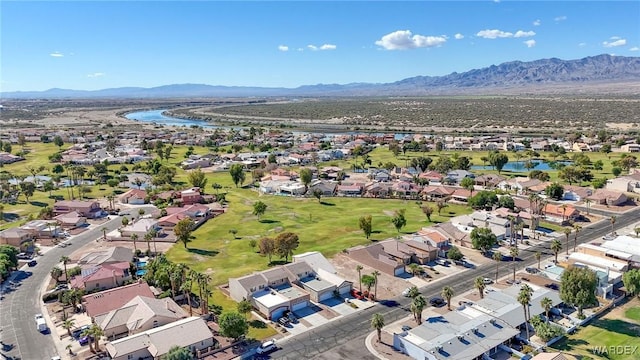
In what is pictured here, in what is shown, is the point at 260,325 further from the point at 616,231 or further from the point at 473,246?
the point at 616,231

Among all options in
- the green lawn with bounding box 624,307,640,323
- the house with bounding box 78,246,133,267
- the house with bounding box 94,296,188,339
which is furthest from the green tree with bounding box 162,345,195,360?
the green lawn with bounding box 624,307,640,323

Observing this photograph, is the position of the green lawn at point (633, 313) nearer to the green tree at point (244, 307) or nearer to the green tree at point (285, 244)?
the green tree at point (285, 244)

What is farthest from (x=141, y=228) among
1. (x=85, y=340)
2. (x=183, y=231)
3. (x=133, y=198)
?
(x=85, y=340)

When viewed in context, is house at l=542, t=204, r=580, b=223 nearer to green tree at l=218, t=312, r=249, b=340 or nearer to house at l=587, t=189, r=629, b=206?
house at l=587, t=189, r=629, b=206

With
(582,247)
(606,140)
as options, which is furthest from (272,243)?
(606,140)

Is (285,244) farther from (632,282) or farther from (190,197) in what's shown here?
(632,282)
